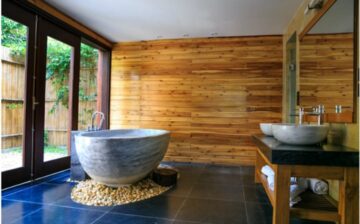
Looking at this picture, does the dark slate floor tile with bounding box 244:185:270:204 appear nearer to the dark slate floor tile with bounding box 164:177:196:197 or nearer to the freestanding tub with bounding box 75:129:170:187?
the dark slate floor tile with bounding box 164:177:196:197

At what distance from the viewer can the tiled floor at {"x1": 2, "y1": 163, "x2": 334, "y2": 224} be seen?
85.7 inches

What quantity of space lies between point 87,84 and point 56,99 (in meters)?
0.93

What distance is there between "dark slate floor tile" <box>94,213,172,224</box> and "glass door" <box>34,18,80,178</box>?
1613 millimetres

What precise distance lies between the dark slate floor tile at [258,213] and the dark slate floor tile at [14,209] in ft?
6.89

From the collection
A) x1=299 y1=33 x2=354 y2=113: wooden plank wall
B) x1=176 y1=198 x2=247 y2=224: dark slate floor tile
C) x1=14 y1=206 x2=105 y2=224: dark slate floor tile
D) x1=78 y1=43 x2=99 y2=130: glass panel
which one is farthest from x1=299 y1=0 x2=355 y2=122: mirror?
x1=78 y1=43 x2=99 y2=130: glass panel

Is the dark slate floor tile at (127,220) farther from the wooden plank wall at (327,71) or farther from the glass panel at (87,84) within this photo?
the glass panel at (87,84)

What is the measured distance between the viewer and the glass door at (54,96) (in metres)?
3.20

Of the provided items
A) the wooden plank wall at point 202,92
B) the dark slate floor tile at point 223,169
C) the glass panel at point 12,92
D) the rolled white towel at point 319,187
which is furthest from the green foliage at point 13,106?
the rolled white towel at point 319,187

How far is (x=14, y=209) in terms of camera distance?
2309mm

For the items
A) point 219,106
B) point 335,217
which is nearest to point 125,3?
point 219,106

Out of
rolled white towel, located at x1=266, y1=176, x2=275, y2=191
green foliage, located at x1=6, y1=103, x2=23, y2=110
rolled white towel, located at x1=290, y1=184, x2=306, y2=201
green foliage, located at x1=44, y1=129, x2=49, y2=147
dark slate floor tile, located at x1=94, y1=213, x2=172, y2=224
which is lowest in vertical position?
dark slate floor tile, located at x1=94, y1=213, x2=172, y2=224

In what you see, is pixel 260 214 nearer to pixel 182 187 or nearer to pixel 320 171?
pixel 320 171

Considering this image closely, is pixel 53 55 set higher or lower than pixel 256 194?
higher

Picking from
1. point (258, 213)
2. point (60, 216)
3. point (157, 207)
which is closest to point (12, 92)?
point (60, 216)
